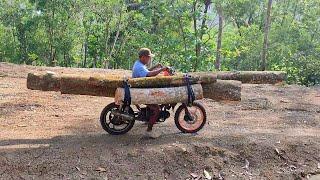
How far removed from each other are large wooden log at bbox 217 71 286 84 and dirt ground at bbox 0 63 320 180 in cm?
75

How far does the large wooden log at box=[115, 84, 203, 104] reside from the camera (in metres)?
6.81

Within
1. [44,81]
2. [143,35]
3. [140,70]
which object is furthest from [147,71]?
[143,35]

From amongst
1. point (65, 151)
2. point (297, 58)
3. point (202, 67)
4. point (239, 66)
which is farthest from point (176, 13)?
point (65, 151)

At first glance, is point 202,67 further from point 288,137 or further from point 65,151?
point 65,151

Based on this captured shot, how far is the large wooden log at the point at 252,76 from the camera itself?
29.5ft

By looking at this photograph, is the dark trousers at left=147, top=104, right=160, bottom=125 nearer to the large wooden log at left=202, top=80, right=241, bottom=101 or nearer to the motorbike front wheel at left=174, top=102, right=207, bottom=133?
the motorbike front wheel at left=174, top=102, right=207, bottom=133

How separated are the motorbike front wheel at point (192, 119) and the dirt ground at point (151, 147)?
0.57 ft

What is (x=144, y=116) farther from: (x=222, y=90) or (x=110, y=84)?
(x=222, y=90)

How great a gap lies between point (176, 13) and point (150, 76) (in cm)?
1532

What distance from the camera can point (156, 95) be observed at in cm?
688

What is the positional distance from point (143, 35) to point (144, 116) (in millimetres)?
17720

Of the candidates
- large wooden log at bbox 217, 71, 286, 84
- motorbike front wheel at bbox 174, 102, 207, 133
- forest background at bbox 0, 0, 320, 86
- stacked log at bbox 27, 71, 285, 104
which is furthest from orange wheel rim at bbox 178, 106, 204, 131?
forest background at bbox 0, 0, 320, 86

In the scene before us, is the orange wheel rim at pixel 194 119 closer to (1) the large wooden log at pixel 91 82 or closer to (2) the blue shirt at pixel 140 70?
(1) the large wooden log at pixel 91 82

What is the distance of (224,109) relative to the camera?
10125mm
